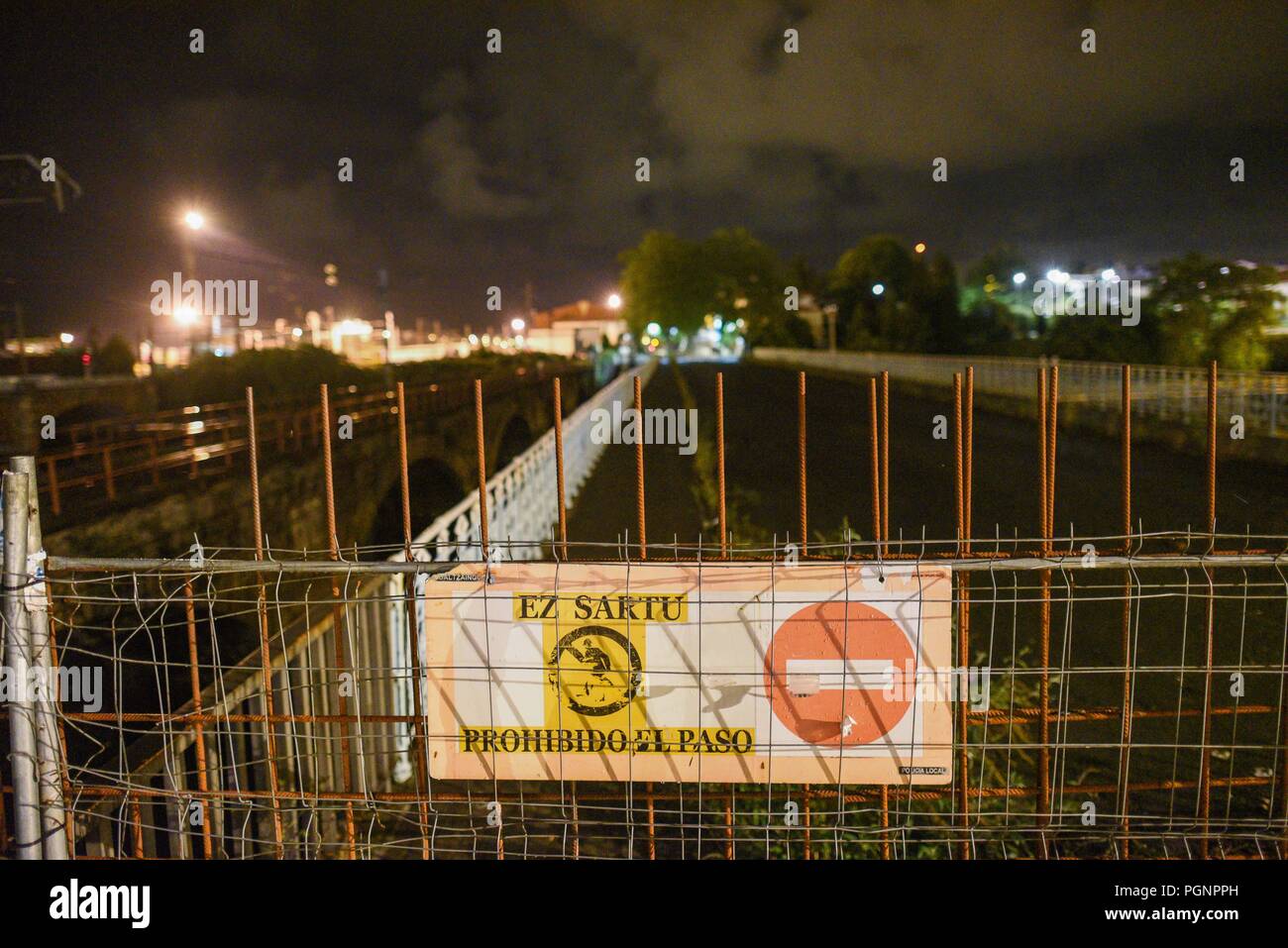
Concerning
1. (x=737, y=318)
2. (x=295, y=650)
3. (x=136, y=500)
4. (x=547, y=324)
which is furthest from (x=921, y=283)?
(x=547, y=324)

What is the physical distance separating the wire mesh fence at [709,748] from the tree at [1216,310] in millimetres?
16036

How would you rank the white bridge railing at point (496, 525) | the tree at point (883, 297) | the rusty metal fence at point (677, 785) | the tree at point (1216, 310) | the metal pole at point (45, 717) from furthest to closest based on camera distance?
the tree at point (883, 297)
the tree at point (1216, 310)
the white bridge railing at point (496, 525)
the metal pole at point (45, 717)
the rusty metal fence at point (677, 785)

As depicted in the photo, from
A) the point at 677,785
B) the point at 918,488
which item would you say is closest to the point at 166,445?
the point at 918,488

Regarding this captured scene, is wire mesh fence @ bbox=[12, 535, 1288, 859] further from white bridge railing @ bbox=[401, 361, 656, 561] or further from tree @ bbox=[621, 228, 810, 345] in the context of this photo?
tree @ bbox=[621, 228, 810, 345]

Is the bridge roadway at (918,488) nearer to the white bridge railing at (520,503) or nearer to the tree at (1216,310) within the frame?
the white bridge railing at (520,503)

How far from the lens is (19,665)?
2740 mm

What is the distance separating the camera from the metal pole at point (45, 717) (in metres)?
2.75

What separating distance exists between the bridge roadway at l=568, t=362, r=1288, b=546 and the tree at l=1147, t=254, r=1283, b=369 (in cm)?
504

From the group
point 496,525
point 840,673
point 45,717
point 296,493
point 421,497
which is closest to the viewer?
point 840,673

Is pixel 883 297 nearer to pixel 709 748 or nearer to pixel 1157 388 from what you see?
pixel 1157 388

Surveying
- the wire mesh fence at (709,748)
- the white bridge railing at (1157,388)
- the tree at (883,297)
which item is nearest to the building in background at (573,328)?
the tree at (883,297)

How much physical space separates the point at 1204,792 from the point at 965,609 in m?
0.99

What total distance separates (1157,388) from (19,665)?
19.7 m
